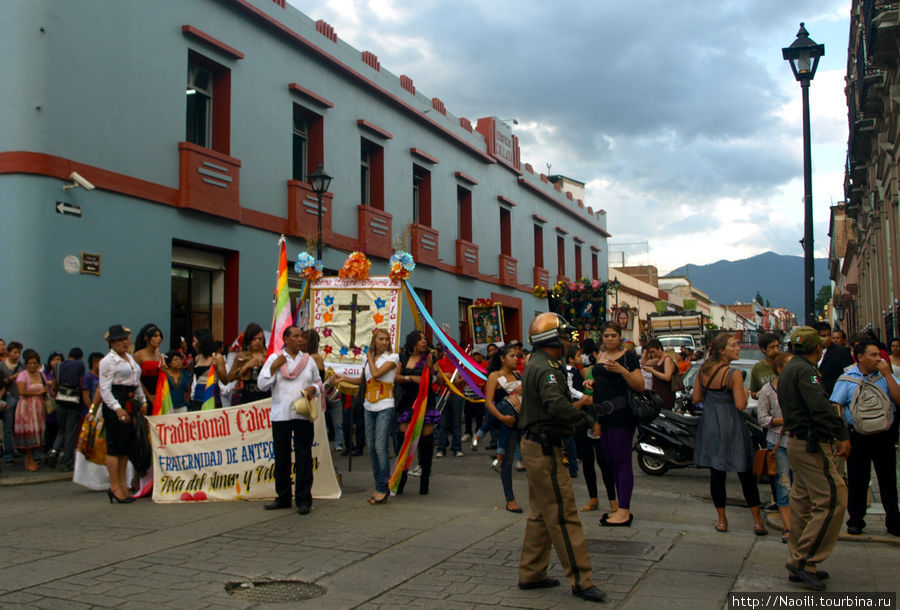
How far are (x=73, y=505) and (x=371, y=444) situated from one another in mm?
3277

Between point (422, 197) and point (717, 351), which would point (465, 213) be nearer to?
point (422, 197)

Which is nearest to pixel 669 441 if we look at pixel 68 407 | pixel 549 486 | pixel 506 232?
pixel 549 486

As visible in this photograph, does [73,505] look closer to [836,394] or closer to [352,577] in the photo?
[352,577]

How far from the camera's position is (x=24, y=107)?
11.8m

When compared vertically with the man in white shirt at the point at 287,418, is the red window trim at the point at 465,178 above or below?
above

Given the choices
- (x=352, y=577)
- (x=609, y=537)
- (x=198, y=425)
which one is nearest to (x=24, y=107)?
(x=198, y=425)

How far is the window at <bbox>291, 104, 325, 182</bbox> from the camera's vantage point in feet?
58.5

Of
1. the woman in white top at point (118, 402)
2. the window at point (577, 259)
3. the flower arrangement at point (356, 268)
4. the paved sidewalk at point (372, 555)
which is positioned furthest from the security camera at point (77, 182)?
the window at point (577, 259)

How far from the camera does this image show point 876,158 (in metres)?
21.5

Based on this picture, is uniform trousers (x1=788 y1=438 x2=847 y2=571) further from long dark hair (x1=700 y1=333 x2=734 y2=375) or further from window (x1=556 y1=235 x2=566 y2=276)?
window (x1=556 y1=235 x2=566 y2=276)

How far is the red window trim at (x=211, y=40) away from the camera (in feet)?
46.9

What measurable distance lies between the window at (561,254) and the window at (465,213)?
857 centimetres

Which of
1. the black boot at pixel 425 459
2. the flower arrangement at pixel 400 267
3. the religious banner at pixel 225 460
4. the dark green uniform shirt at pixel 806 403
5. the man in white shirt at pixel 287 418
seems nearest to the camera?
the dark green uniform shirt at pixel 806 403

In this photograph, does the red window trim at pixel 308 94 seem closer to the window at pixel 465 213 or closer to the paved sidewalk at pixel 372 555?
the window at pixel 465 213
